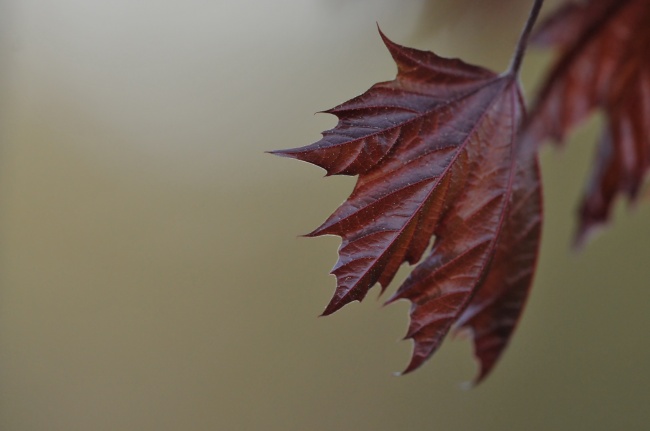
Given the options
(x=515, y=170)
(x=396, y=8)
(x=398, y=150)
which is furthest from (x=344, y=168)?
(x=396, y=8)

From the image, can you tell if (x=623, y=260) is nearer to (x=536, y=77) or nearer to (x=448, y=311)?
(x=536, y=77)

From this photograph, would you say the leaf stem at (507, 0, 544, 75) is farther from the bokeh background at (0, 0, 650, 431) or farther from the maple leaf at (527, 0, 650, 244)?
the bokeh background at (0, 0, 650, 431)

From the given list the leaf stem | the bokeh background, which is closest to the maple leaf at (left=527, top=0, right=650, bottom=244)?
the leaf stem

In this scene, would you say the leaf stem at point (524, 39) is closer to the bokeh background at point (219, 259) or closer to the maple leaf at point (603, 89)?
the maple leaf at point (603, 89)

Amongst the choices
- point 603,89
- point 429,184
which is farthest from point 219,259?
point 603,89

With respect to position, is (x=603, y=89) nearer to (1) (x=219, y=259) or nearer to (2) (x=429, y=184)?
(2) (x=429, y=184)

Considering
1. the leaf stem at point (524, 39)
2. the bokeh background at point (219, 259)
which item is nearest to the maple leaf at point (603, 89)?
the leaf stem at point (524, 39)
